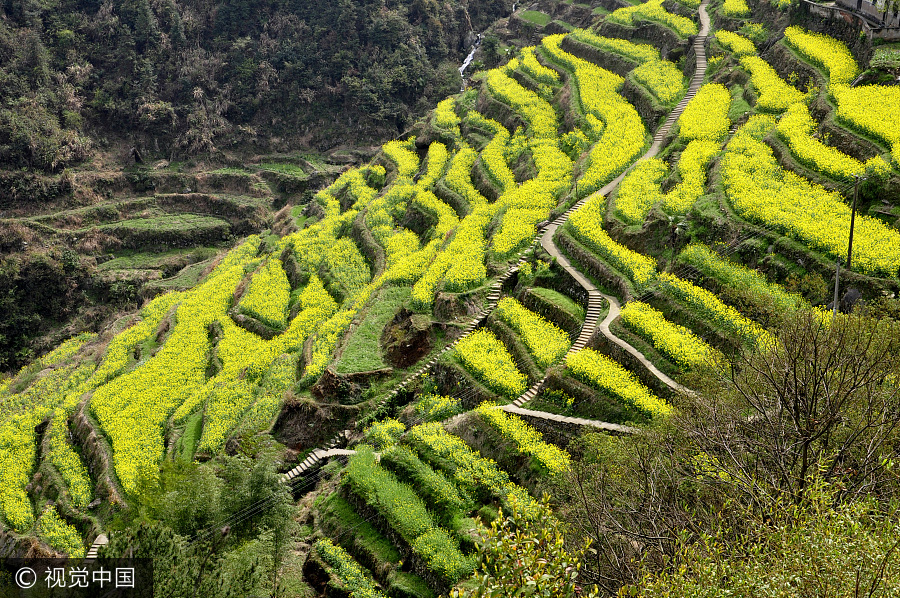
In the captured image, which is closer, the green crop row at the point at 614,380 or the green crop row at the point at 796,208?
the green crop row at the point at 614,380

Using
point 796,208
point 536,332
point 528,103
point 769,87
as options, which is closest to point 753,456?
point 536,332

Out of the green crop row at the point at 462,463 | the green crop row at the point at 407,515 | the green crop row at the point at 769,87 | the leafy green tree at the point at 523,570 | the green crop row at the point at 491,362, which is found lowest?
the green crop row at the point at 407,515

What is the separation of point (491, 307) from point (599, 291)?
6220mm

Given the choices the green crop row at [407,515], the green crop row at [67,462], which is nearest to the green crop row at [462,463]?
the green crop row at [407,515]

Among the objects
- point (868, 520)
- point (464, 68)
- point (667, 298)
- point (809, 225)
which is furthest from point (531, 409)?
point (464, 68)

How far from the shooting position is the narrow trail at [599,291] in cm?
3284

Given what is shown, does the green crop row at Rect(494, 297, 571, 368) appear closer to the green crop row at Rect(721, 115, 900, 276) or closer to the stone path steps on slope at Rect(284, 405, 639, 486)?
the stone path steps on slope at Rect(284, 405, 639, 486)

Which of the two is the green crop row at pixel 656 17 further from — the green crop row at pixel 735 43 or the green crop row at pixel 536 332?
the green crop row at pixel 536 332

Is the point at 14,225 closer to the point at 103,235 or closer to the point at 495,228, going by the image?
the point at 103,235

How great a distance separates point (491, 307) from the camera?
41.4m

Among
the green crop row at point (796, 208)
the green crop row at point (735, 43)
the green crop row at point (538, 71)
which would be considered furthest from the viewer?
the green crop row at point (538, 71)

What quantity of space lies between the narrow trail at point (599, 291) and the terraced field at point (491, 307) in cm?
17

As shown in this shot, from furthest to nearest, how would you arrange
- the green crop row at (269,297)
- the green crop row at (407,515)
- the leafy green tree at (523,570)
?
the green crop row at (269,297), the green crop row at (407,515), the leafy green tree at (523,570)

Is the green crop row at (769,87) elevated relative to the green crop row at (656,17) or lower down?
lower down
